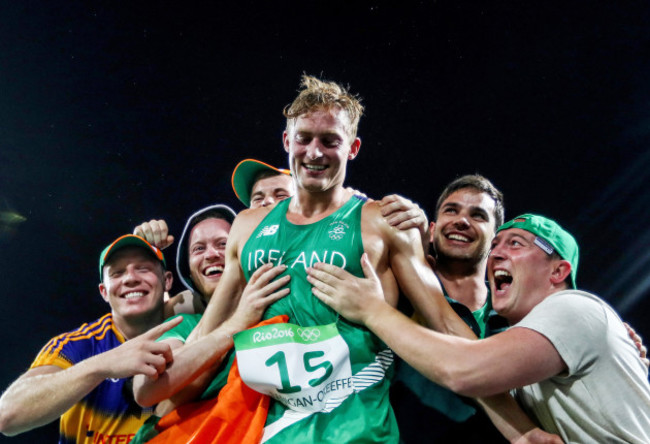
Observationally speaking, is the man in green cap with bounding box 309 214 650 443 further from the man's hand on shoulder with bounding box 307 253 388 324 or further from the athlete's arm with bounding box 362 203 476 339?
the athlete's arm with bounding box 362 203 476 339

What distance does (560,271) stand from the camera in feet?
7.04

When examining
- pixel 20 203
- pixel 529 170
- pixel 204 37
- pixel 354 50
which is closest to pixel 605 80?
pixel 529 170

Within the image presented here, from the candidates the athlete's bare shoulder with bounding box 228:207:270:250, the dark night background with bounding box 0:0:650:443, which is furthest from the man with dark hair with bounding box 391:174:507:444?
the dark night background with bounding box 0:0:650:443

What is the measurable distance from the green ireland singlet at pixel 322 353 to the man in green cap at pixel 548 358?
0.26 ft

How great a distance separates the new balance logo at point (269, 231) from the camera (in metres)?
2.14

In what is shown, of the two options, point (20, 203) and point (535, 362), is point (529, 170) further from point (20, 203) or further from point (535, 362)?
point (20, 203)

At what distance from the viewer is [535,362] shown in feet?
5.58

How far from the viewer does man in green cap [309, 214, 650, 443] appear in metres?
1.72

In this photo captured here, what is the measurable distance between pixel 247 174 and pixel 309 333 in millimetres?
1734

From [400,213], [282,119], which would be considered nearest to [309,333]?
[400,213]

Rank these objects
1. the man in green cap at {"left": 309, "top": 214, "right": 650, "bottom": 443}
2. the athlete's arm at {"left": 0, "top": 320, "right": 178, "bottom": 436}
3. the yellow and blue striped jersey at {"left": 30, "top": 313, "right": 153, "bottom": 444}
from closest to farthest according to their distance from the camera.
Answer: the man in green cap at {"left": 309, "top": 214, "right": 650, "bottom": 443} < the athlete's arm at {"left": 0, "top": 320, "right": 178, "bottom": 436} < the yellow and blue striped jersey at {"left": 30, "top": 313, "right": 153, "bottom": 444}

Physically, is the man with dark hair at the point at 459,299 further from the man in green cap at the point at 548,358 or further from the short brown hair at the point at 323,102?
the short brown hair at the point at 323,102

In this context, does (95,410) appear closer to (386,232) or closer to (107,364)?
(107,364)

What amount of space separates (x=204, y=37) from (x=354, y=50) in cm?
145
